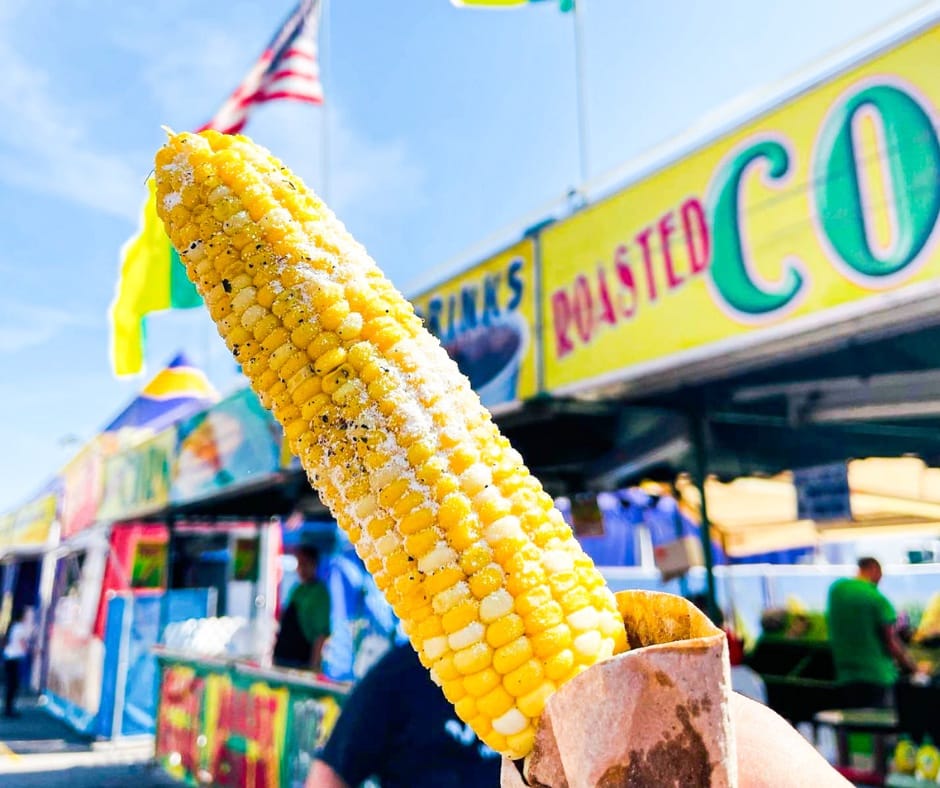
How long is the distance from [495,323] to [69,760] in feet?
31.9

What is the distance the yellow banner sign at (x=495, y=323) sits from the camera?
16.6 feet

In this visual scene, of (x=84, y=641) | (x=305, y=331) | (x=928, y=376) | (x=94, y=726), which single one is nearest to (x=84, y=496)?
(x=84, y=641)

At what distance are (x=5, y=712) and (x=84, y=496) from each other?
4403mm

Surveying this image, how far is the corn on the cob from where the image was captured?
3.50 feet

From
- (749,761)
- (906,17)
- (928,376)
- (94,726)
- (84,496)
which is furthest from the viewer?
(84,496)

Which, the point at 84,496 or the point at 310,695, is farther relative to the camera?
the point at 84,496

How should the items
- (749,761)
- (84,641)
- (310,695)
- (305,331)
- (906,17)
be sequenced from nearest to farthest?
(749,761) < (305,331) < (906,17) < (310,695) < (84,641)

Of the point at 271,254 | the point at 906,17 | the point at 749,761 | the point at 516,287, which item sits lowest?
the point at 749,761

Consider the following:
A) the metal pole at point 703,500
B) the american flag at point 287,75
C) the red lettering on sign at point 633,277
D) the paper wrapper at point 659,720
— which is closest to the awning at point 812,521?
the metal pole at point 703,500

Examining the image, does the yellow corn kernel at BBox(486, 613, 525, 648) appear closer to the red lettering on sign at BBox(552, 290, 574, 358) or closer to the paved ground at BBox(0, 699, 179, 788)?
the red lettering on sign at BBox(552, 290, 574, 358)

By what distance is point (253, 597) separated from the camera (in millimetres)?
15320

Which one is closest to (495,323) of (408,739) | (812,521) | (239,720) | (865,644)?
(408,739)

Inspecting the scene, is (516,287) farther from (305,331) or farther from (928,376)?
(305,331)

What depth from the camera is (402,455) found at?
1157 mm
